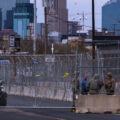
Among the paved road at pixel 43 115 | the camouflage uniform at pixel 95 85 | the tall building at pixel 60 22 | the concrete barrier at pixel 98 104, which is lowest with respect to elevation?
the paved road at pixel 43 115

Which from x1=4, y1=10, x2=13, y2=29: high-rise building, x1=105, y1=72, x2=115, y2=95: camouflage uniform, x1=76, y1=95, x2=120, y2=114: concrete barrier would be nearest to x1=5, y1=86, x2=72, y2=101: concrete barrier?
x1=76, y1=95, x2=120, y2=114: concrete barrier

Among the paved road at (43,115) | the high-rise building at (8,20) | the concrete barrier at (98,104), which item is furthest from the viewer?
the high-rise building at (8,20)

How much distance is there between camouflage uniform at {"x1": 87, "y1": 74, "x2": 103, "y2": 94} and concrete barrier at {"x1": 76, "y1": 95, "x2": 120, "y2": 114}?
50cm

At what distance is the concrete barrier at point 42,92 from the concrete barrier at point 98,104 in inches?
96.7

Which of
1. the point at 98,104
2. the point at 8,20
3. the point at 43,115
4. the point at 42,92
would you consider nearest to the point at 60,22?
the point at 8,20

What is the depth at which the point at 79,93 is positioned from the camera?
1559cm

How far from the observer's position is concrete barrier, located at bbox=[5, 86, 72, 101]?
57.8 ft

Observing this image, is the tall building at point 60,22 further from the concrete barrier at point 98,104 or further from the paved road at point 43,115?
the concrete barrier at point 98,104

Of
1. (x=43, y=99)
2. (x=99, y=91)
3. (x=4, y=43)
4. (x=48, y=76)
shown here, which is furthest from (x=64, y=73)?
(x=4, y=43)

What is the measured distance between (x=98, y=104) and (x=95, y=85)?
85cm

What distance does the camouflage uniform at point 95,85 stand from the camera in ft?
50.6

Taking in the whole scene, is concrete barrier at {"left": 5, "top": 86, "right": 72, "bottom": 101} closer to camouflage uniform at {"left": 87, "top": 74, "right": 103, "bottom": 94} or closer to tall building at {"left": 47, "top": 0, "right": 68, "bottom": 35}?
camouflage uniform at {"left": 87, "top": 74, "right": 103, "bottom": 94}

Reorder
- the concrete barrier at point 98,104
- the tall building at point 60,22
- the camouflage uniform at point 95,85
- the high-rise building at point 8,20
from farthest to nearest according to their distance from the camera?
the high-rise building at point 8,20, the tall building at point 60,22, the camouflage uniform at point 95,85, the concrete barrier at point 98,104

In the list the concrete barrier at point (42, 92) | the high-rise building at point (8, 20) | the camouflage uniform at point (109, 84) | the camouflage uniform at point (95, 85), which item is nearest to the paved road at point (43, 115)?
the camouflage uniform at point (109, 84)
